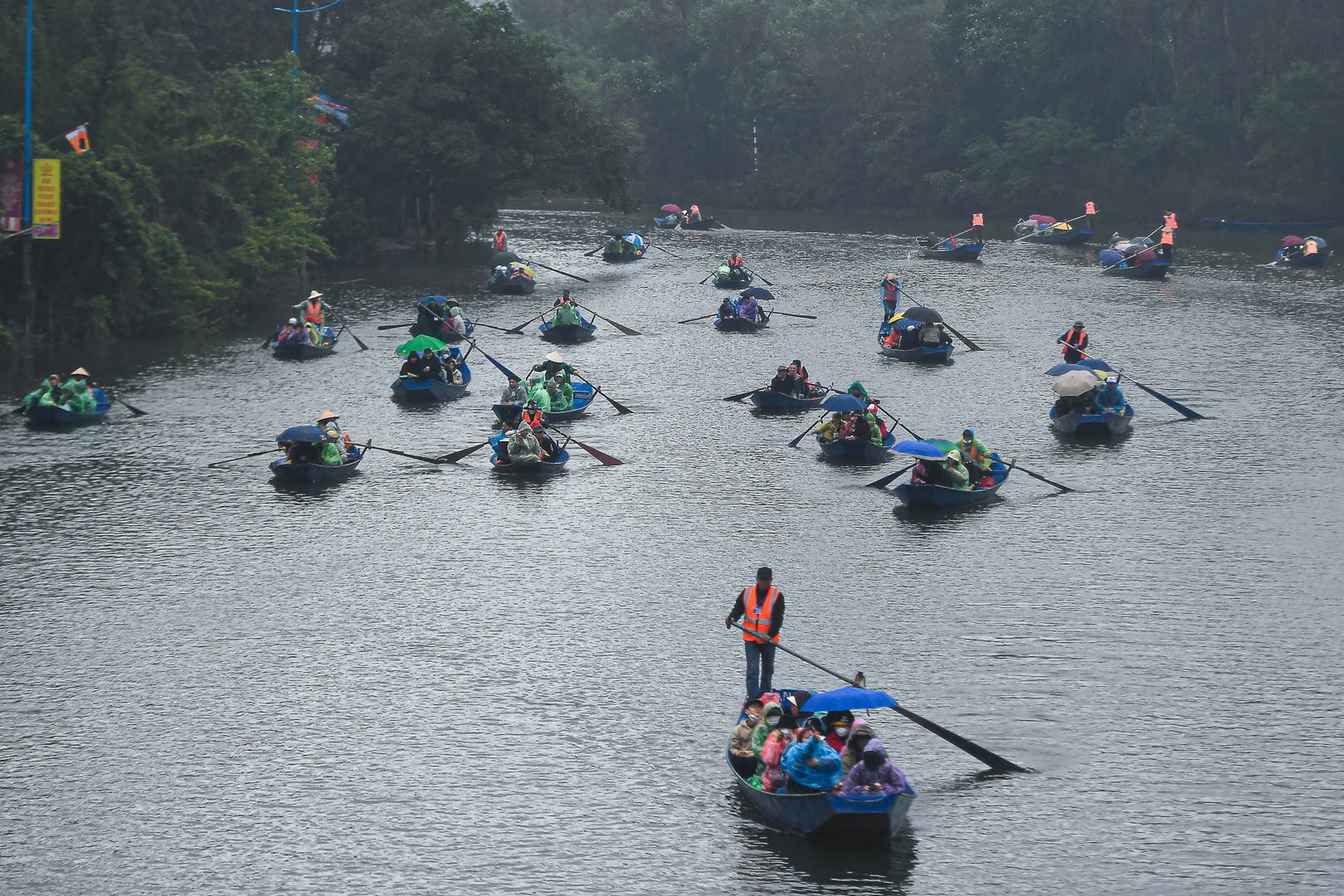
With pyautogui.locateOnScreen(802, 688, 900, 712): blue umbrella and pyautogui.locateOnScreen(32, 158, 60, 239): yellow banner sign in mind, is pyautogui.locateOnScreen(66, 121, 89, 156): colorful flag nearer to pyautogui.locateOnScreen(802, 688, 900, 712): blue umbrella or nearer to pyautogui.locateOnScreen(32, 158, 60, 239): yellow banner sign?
pyautogui.locateOnScreen(32, 158, 60, 239): yellow banner sign

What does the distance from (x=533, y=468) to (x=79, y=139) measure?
93.0 feet

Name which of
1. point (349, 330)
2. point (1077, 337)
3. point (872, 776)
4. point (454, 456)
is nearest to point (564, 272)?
point (349, 330)

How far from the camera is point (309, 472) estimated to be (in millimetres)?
42094

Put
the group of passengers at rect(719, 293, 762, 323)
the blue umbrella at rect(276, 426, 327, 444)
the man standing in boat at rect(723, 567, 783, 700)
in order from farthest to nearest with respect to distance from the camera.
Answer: the group of passengers at rect(719, 293, 762, 323) → the blue umbrella at rect(276, 426, 327, 444) → the man standing in boat at rect(723, 567, 783, 700)

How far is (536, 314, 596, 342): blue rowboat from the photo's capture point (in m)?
66.1

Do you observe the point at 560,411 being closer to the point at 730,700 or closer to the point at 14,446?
the point at 14,446

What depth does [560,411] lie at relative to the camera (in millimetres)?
49969

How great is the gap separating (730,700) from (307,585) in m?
11.3

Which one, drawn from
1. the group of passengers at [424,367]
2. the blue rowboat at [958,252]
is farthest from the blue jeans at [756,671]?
the blue rowboat at [958,252]

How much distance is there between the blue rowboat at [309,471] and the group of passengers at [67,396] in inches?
348

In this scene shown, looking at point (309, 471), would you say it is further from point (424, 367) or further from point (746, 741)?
point (746, 741)

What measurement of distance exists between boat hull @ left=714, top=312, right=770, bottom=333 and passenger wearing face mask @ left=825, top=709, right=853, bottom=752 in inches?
1895

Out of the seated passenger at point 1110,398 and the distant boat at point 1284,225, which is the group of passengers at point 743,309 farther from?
the distant boat at point 1284,225

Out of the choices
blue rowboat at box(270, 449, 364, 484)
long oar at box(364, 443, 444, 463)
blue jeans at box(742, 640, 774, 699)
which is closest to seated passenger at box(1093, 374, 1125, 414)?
long oar at box(364, 443, 444, 463)
